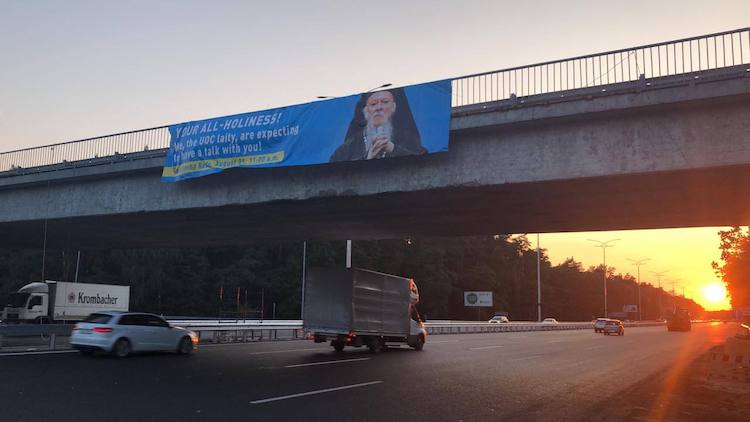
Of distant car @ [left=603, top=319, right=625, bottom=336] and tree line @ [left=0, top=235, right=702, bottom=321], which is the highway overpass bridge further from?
tree line @ [left=0, top=235, right=702, bottom=321]

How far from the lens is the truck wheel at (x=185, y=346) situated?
20.5m

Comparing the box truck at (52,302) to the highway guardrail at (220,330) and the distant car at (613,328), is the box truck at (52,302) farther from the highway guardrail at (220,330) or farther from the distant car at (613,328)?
the distant car at (613,328)

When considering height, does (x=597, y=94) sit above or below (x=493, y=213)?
above

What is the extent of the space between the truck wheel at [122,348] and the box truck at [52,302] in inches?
875

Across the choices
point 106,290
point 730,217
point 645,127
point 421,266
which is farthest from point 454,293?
point 645,127

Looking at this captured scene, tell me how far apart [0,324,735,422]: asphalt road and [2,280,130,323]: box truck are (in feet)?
68.8

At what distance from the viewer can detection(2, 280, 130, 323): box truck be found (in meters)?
37.2

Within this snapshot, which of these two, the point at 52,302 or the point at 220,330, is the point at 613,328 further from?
the point at 52,302

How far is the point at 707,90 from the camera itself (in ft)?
44.0

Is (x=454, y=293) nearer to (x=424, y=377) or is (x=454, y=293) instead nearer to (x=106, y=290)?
(x=106, y=290)

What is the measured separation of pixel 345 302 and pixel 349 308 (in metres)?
0.28

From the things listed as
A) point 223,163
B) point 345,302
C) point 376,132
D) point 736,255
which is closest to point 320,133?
point 376,132

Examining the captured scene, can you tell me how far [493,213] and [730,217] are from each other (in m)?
7.89

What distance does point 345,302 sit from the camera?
75.0 feet
